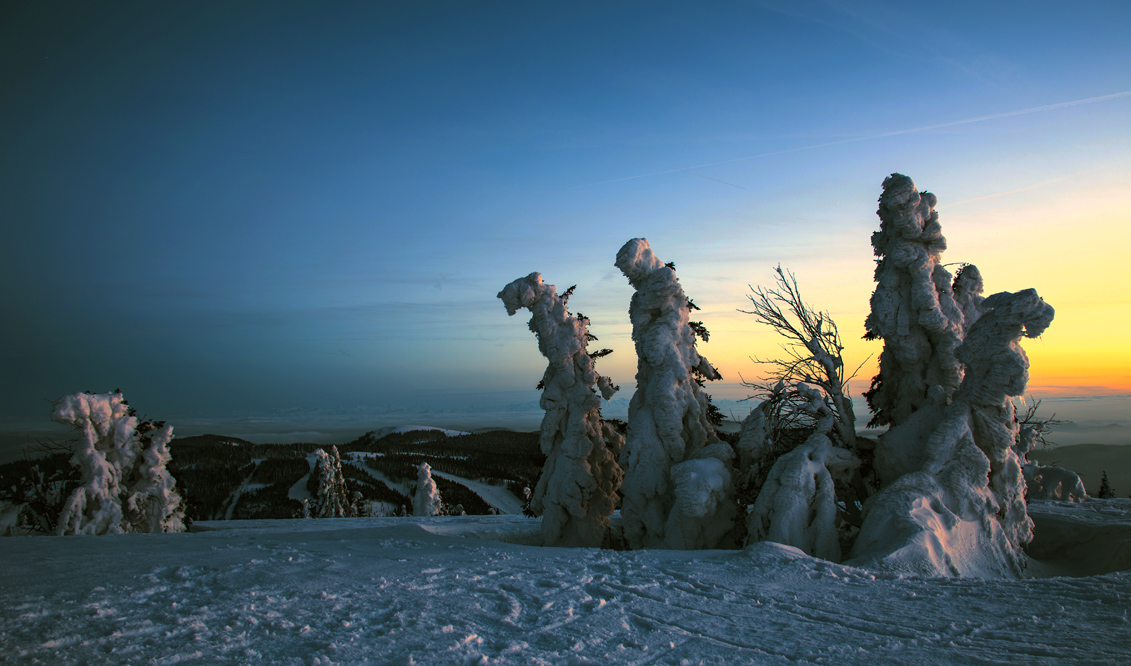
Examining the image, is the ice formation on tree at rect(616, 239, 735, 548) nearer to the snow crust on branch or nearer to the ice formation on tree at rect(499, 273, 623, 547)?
the ice formation on tree at rect(499, 273, 623, 547)

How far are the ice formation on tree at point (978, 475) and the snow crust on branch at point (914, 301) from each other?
1.16m

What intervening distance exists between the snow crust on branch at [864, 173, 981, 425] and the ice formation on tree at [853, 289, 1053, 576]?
116 cm

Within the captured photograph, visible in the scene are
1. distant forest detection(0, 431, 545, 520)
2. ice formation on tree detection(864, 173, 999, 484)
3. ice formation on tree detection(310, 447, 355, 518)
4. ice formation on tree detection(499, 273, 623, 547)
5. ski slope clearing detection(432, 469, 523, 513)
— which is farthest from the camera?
ski slope clearing detection(432, 469, 523, 513)

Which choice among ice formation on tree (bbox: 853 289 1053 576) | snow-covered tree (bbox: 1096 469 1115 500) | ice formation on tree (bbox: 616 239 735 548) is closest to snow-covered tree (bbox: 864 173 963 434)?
ice formation on tree (bbox: 853 289 1053 576)

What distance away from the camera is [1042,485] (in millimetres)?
13805

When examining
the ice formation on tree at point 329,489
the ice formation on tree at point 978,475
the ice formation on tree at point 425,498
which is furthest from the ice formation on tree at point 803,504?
the ice formation on tree at point 329,489

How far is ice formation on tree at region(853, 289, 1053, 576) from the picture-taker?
318 inches

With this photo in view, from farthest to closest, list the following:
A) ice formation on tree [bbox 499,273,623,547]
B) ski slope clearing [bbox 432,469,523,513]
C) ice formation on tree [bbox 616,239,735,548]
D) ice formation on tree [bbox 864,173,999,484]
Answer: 1. ski slope clearing [bbox 432,469,523,513]
2. ice formation on tree [bbox 499,273,623,547]
3. ice formation on tree [bbox 616,239,735,548]
4. ice formation on tree [bbox 864,173,999,484]

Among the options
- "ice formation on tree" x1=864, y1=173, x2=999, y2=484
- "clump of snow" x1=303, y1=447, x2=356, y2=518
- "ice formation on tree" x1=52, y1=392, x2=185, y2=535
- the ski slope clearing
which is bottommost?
the ski slope clearing

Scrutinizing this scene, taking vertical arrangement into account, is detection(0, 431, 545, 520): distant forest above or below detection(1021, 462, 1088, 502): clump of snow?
below

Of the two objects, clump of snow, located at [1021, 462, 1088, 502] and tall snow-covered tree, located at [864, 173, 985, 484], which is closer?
tall snow-covered tree, located at [864, 173, 985, 484]

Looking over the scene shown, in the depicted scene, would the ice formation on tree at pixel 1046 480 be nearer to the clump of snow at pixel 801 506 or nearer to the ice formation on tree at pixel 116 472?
the clump of snow at pixel 801 506

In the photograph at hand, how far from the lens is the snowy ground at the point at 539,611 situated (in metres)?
4.45

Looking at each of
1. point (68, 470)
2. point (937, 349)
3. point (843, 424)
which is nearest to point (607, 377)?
point (843, 424)
